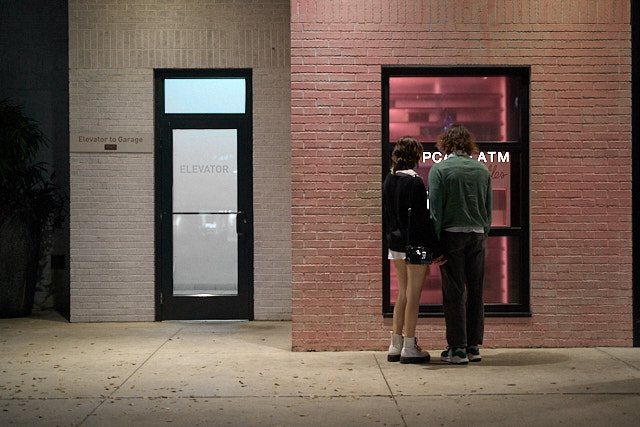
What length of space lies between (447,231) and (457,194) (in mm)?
331

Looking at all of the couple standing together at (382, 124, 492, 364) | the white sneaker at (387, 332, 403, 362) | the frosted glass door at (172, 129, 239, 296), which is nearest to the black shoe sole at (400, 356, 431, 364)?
the couple standing together at (382, 124, 492, 364)

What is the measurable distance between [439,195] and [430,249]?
0.47 meters

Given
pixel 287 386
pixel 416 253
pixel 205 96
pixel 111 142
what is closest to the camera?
pixel 287 386

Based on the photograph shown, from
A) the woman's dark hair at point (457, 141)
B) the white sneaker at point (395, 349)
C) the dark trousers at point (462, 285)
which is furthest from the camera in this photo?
the white sneaker at point (395, 349)

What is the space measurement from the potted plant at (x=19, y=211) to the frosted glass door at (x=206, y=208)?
73.6 inches

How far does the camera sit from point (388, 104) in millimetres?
8078

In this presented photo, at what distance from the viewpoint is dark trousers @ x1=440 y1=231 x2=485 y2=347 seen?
7.20 meters

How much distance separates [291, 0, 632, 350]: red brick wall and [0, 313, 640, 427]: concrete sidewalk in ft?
1.20

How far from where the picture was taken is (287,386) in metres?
6.47

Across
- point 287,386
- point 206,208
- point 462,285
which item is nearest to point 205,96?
point 206,208

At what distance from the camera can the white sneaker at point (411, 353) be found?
7301mm

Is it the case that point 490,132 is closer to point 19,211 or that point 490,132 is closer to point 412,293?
Result: point 412,293

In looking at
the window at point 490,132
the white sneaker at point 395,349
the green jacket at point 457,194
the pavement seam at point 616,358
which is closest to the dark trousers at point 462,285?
the green jacket at point 457,194

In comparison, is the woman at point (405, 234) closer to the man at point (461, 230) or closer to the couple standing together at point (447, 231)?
the couple standing together at point (447, 231)
